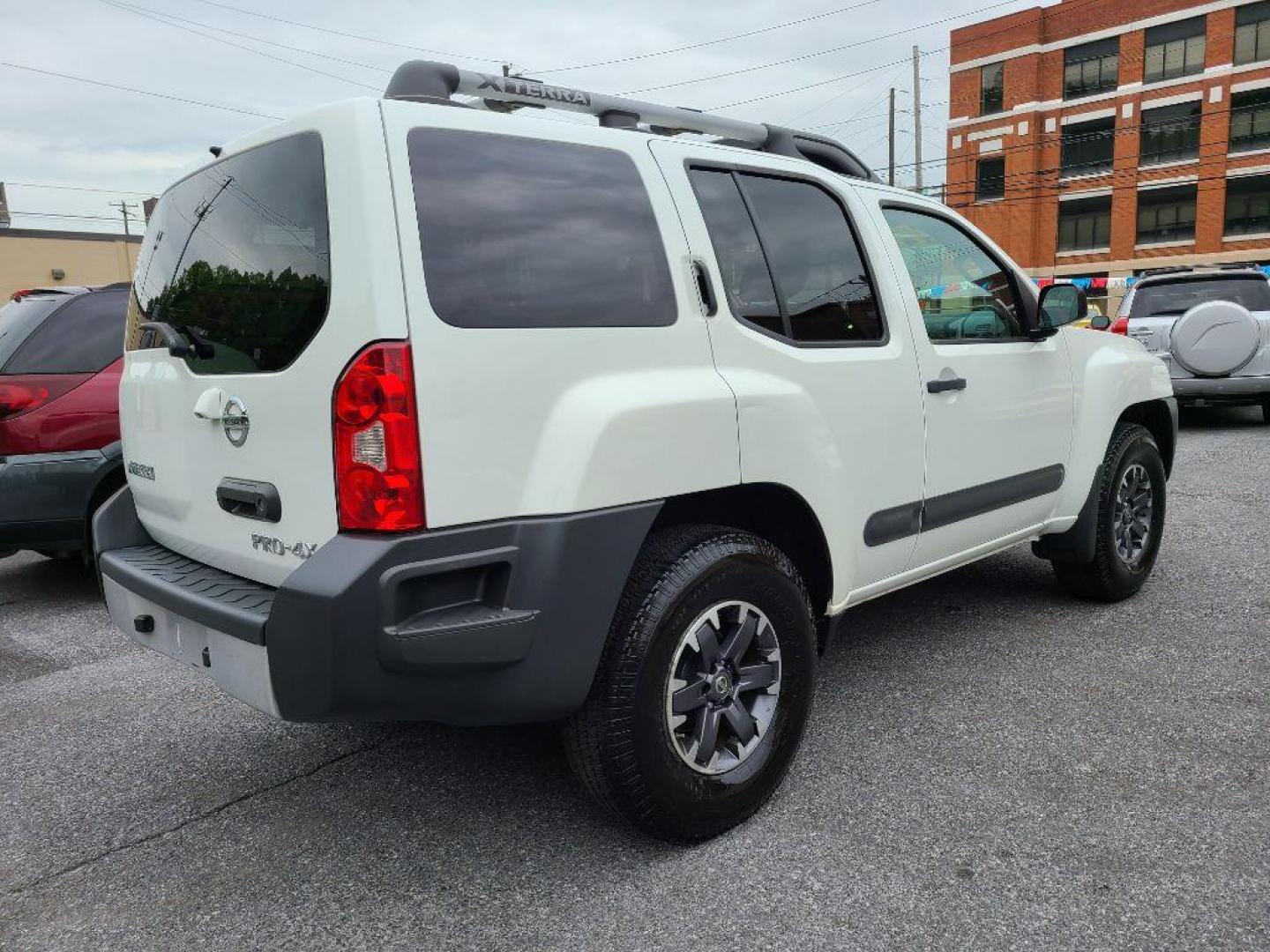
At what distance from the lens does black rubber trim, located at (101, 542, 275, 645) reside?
221 centimetres

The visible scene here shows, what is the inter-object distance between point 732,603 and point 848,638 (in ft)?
5.78

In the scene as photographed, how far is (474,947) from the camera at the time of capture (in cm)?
215

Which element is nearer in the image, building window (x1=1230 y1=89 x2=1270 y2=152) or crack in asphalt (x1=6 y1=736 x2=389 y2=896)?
crack in asphalt (x1=6 y1=736 x2=389 y2=896)

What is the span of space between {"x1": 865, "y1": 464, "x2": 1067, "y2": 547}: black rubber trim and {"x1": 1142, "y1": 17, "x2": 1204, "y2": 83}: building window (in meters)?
42.9

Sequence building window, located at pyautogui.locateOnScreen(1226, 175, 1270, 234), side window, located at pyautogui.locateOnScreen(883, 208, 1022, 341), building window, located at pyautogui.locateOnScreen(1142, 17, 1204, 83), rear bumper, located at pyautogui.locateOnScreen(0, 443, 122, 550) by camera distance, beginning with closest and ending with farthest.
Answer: side window, located at pyautogui.locateOnScreen(883, 208, 1022, 341), rear bumper, located at pyautogui.locateOnScreen(0, 443, 122, 550), building window, located at pyautogui.locateOnScreen(1226, 175, 1270, 234), building window, located at pyautogui.locateOnScreen(1142, 17, 1204, 83)

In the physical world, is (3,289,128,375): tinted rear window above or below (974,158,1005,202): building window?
below

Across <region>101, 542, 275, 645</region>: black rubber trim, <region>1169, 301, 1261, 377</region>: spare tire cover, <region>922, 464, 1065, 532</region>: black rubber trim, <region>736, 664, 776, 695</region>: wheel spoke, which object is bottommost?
<region>736, 664, 776, 695</region>: wheel spoke

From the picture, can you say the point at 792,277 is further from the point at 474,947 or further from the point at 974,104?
the point at 974,104

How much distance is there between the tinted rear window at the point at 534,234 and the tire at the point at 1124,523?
2.78m

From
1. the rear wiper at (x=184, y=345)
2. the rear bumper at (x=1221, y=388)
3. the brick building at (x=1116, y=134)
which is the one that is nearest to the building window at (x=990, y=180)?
the brick building at (x=1116, y=134)

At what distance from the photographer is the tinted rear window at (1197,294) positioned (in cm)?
1017

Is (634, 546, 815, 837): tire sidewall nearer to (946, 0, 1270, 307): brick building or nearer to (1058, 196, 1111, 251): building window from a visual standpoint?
(946, 0, 1270, 307): brick building

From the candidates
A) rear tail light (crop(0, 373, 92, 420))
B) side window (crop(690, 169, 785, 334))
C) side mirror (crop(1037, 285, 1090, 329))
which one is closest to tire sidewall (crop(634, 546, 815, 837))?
side window (crop(690, 169, 785, 334))

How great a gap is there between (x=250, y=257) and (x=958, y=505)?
8.01 feet
